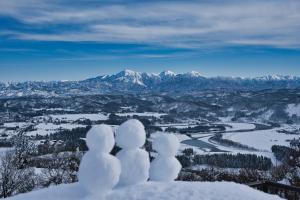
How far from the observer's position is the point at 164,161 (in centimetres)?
1562

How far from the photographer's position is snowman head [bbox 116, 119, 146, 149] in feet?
47.5

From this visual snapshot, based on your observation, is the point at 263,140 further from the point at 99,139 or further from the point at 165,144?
the point at 99,139

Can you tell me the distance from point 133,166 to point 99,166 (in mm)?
1370

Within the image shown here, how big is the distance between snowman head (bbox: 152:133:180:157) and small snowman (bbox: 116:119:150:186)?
965mm

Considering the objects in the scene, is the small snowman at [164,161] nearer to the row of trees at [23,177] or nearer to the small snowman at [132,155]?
the small snowman at [132,155]

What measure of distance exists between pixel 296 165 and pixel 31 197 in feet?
101

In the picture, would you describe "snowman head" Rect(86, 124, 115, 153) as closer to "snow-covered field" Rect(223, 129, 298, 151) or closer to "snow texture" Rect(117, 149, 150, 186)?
"snow texture" Rect(117, 149, 150, 186)

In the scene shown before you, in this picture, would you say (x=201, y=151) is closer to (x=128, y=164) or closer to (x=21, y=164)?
(x=21, y=164)

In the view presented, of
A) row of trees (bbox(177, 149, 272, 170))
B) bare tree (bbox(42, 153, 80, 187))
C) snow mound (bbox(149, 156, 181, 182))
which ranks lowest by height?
row of trees (bbox(177, 149, 272, 170))

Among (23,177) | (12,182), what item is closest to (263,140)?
(23,177)

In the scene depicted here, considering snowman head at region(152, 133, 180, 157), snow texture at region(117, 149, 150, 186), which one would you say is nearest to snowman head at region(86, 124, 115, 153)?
snow texture at region(117, 149, 150, 186)

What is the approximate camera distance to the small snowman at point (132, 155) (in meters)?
14.2

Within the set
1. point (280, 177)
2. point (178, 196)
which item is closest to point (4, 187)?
point (280, 177)

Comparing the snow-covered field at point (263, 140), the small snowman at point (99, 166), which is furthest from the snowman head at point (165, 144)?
the snow-covered field at point (263, 140)
